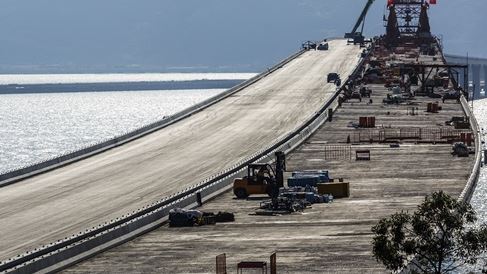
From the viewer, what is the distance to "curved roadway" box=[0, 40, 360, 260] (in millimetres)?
85838

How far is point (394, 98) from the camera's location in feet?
595

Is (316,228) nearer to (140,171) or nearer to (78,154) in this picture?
(140,171)

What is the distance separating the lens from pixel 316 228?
8031cm

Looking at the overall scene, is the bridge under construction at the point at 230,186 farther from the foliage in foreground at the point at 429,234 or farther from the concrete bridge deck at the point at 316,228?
the foliage in foreground at the point at 429,234

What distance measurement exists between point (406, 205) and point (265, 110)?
3086 inches

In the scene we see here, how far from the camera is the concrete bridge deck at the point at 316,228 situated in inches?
2689

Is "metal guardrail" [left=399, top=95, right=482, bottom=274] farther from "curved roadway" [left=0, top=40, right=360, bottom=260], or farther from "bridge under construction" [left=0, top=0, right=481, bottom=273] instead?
"curved roadway" [left=0, top=40, right=360, bottom=260]

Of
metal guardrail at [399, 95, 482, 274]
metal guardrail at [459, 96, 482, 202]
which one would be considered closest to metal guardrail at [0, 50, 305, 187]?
metal guardrail at [459, 96, 482, 202]

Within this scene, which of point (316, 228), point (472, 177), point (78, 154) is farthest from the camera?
point (78, 154)

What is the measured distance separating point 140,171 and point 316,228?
34954mm

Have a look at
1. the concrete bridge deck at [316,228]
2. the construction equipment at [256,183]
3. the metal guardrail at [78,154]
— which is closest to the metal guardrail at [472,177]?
the concrete bridge deck at [316,228]

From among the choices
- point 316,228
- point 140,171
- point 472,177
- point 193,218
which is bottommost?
point 316,228

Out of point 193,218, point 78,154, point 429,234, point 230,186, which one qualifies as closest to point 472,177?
point 230,186

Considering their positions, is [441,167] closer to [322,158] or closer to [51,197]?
[322,158]
